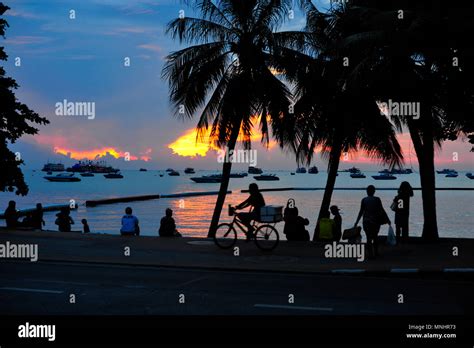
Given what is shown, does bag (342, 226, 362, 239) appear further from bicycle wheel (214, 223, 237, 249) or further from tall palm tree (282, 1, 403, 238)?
tall palm tree (282, 1, 403, 238)

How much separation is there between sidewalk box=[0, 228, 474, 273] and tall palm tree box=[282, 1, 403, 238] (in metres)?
8.14

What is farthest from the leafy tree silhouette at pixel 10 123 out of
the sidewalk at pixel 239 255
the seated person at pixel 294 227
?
the seated person at pixel 294 227

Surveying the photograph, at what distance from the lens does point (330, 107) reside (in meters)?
27.5

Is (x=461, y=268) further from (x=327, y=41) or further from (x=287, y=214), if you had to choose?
(x=327, y=41)

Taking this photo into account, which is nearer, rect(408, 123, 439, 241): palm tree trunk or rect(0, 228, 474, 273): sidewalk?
rect(0, 228, 474, 273): sidewalk

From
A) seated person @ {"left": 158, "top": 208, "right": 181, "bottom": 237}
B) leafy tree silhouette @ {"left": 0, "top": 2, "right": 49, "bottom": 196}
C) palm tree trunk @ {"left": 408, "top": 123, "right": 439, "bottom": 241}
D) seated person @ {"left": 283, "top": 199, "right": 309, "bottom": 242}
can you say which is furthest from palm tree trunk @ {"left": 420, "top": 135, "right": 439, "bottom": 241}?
leafy tree silhouette @ {"left": 0, "top": 2, "right": 49, "bottom": 196}

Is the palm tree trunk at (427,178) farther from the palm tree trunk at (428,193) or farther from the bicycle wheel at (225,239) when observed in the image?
the bicycle wheel at (225,239)

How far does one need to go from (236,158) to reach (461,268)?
1212 centimetres

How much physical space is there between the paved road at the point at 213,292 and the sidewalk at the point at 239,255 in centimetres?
67

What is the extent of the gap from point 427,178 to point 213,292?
40.7 feet

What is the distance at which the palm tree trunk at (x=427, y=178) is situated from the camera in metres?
20.8

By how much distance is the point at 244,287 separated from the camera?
1230 cm

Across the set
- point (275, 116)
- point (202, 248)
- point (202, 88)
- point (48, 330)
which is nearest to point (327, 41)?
point (275, 116)

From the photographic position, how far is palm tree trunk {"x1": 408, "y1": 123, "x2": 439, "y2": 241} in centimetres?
2084
